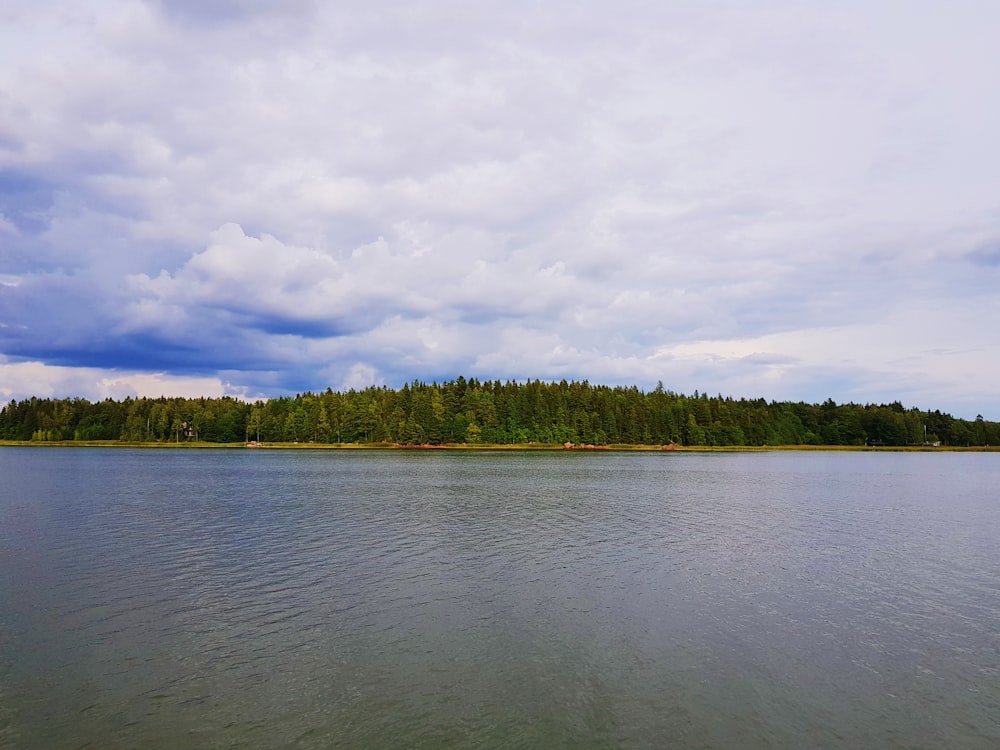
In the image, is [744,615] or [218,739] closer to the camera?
[218,739]

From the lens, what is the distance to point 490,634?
19.9 m

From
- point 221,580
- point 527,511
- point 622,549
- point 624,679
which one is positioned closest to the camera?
point 624,679

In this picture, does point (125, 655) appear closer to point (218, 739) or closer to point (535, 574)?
point (218, 739)

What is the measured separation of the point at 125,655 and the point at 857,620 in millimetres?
23839

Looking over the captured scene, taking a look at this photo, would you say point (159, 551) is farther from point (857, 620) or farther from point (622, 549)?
point (857, 620)

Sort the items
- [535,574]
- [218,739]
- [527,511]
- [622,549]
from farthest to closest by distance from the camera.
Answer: [527,511], [622,549], [535,574], [218,739]

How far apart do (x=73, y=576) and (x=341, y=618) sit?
1388cm

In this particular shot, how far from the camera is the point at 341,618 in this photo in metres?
21.2

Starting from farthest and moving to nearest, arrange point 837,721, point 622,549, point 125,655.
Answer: point 622,549
point 125,655
point 837,721

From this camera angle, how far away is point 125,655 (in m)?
17.7

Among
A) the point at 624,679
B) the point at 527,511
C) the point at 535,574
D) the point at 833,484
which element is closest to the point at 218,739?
the point at 624,679

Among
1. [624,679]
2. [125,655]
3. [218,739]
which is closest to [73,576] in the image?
[125,655]

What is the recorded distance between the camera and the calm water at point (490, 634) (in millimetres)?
13969

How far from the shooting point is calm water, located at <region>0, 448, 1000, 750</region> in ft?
45.8
